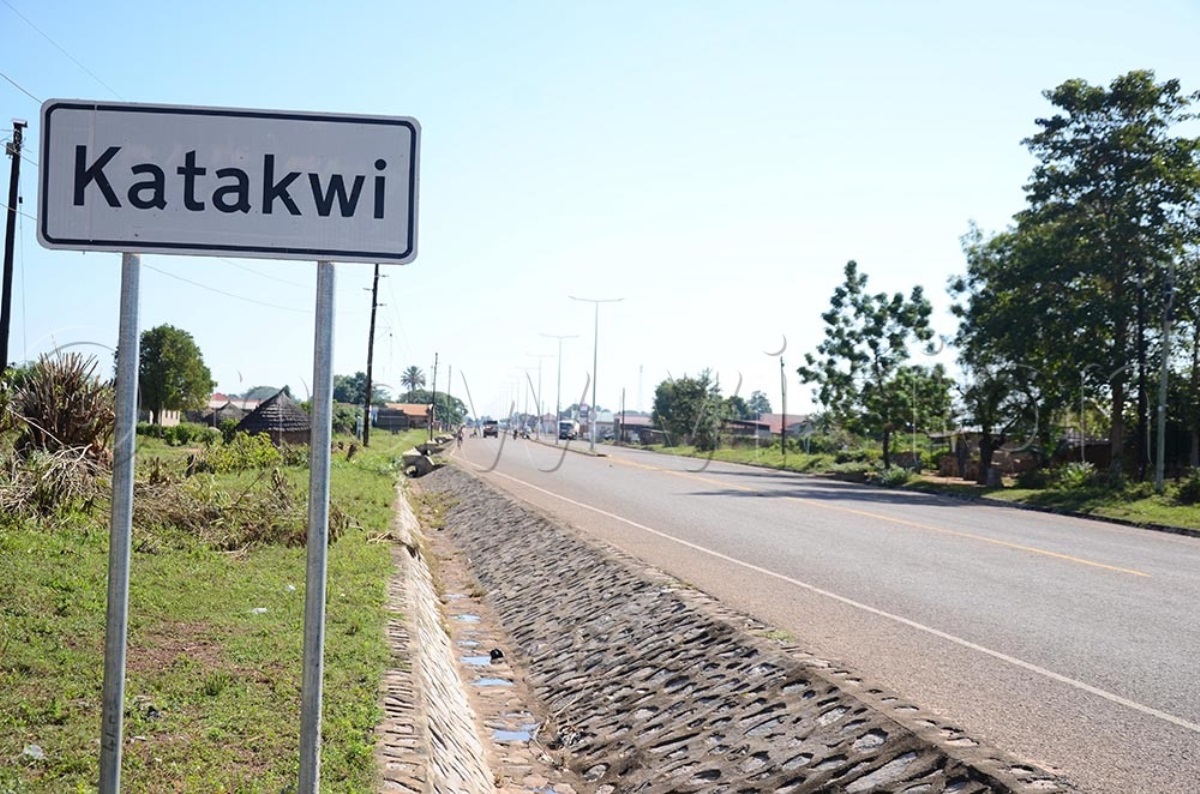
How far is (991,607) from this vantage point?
1090 centimetres

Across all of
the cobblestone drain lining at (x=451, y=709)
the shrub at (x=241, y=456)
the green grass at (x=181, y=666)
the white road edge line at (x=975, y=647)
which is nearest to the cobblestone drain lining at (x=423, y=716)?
the cobblestone drain lining at (x=451, y=709)

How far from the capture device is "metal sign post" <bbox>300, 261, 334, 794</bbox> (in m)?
3.05

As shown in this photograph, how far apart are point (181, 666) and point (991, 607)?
25.9ft

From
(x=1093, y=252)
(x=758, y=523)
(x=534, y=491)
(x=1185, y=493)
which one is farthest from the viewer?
(x=1093, y=252)

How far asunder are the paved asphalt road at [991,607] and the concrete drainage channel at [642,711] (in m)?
0.55

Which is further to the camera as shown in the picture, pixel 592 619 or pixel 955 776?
pixel 592 619

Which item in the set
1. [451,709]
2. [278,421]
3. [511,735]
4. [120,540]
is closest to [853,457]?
[278,421]

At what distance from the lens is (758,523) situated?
20.1 meters

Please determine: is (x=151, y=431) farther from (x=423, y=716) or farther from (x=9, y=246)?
(x=423, y=716)

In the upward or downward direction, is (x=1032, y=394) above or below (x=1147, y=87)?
below

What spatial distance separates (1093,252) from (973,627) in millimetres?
23960

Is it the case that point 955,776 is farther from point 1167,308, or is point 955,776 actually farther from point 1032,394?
point 1032,394

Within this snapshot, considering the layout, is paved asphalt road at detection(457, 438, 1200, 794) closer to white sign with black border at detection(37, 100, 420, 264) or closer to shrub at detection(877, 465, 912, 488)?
white sign with black border at detection(37, 100, 420, 264)

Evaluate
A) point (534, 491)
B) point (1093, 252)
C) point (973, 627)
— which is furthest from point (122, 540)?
point (1093, 252)
